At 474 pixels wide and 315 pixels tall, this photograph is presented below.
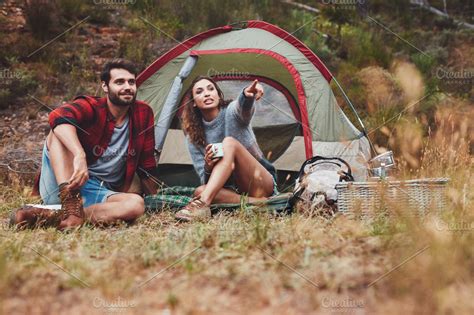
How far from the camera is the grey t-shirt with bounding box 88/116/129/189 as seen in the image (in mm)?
4328

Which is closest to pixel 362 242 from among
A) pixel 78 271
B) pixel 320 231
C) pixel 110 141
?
pixel 320 231

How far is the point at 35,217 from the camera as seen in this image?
3.72 meters

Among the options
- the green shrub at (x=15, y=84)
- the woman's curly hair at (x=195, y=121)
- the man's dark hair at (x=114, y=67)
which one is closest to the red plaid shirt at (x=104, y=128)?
the man's dark hair at (x=114, y=67)

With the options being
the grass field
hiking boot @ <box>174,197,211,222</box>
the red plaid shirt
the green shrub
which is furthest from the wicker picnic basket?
the green shrub

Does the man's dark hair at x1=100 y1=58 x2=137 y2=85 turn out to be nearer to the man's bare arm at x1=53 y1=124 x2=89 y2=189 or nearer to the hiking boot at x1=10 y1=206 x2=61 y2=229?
the man's bare arm at x1=53 y1=124 x2=89 y2=189

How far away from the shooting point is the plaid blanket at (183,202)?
413 centimetres

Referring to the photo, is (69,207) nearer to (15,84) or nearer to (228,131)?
(228,131)

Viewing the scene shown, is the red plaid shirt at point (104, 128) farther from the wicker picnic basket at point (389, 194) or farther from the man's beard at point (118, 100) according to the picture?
the wicker picnic basket at point (389, 194)

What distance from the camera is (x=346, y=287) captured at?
221cm

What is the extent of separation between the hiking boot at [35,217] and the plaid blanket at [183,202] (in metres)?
0.88

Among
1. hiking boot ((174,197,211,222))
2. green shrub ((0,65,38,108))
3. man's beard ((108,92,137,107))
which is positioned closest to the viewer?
hiking boot ((174,197,211,222))

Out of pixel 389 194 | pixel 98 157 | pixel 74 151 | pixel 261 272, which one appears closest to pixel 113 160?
pixel 98 157

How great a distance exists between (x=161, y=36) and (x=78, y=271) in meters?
6.26

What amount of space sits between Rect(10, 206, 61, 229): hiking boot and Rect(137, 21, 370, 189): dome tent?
1687 mm
